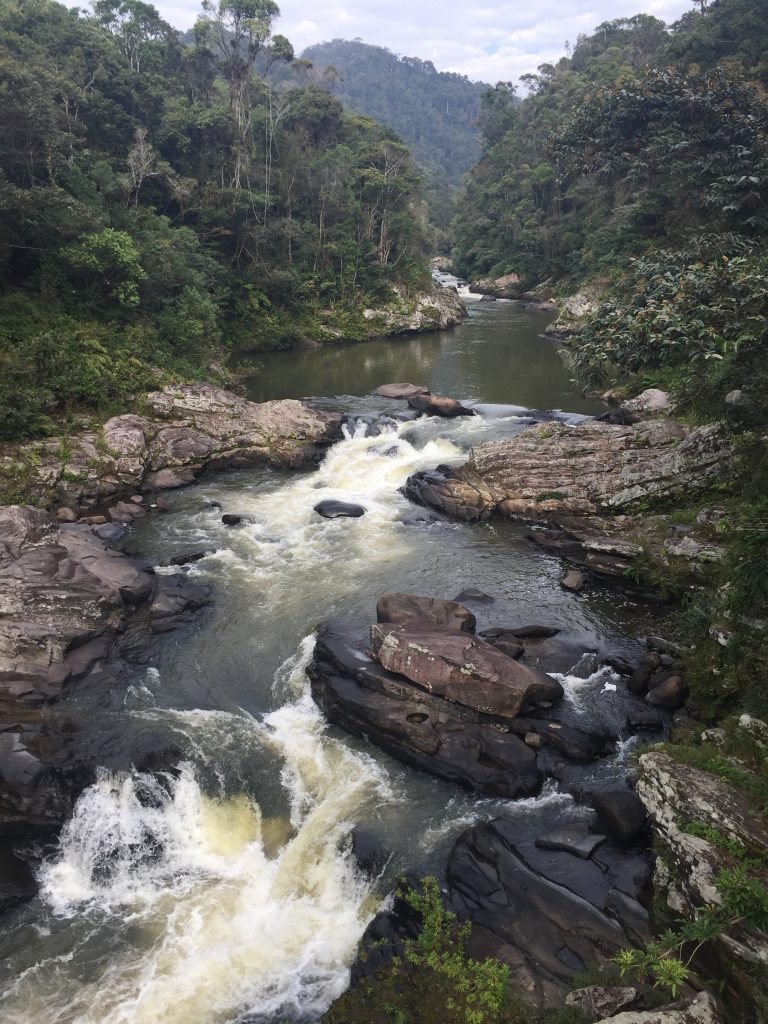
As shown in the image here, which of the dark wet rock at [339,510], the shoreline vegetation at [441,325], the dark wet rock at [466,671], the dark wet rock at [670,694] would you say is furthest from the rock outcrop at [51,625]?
the dark wet rock at [670,694]

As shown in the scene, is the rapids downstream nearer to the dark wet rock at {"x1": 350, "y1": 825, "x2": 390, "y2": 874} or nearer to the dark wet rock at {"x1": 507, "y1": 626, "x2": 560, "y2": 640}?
the dark wet rock at {"x1": 350, "y1": 825, "x2": 390, "y2": 874}

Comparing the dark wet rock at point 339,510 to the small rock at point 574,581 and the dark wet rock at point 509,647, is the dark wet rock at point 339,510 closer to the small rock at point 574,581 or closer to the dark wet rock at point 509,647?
the small rock at point 574,581

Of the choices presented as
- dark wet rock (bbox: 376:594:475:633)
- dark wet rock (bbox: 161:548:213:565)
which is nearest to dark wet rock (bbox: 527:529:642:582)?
dark wet rock (bbox: 376:594:475:633)

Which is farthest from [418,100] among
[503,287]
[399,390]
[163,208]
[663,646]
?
[663,646]

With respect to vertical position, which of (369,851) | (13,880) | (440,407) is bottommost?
(13,880)

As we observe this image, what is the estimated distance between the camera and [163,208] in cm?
3888

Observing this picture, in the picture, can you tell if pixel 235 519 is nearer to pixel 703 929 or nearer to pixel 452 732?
pixel 452 732

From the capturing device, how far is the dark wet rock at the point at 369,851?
9.34 metres

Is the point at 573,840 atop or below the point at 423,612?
below

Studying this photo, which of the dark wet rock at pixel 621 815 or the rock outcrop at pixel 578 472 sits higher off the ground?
the rock outcrop at pixel 578 472

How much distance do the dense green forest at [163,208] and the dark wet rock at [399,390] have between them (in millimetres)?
8720

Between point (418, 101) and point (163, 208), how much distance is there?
166 meters

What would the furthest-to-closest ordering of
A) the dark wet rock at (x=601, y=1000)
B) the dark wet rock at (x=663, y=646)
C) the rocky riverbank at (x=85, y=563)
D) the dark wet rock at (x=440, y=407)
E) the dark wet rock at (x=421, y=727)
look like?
1. the dark wet rock at (x=440, y=407)
2. the dark wet rock at (x=663, y=646)
3. the rocky riverbank at (x=85, y=563)
4. the dark wet rock at (x=421, y=727)
5. the dark wet rock at (x=601, y=1000)

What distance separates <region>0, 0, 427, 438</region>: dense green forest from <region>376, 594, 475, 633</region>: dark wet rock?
1428cm
